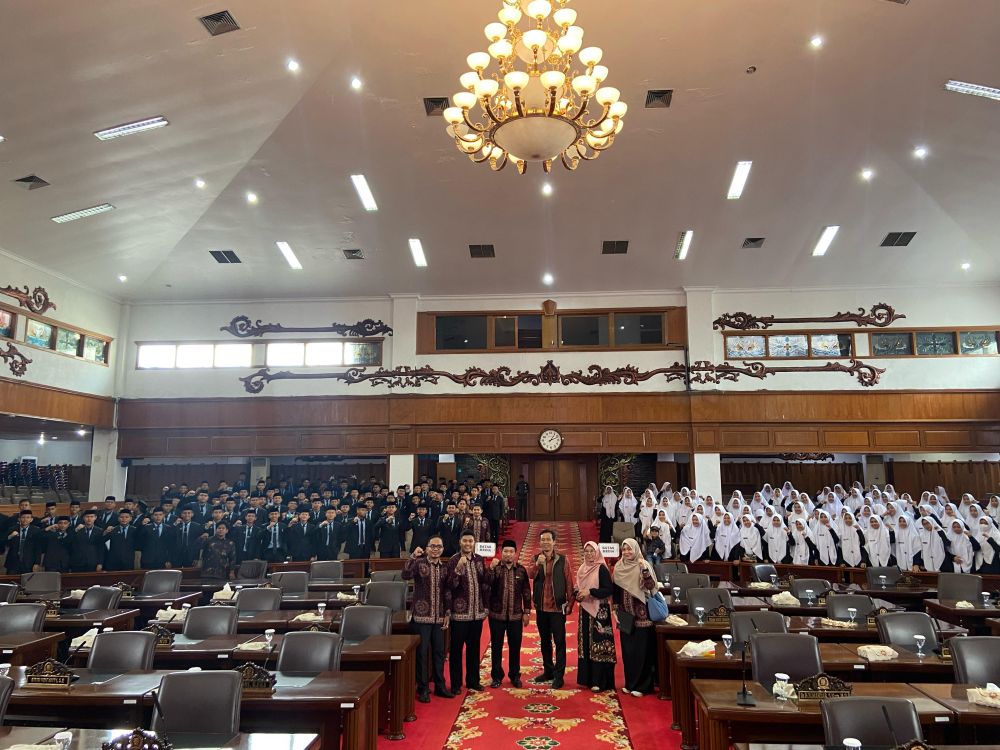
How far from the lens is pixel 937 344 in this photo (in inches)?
655

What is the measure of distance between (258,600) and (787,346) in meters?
14.1

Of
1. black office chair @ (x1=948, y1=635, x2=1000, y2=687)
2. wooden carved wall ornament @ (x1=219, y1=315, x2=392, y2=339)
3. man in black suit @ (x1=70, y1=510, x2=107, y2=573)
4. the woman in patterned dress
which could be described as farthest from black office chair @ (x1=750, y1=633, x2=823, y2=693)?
wooden carved wall ornament @ (x1=219, y1=315, x2=392, y2=339)

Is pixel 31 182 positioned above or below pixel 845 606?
above

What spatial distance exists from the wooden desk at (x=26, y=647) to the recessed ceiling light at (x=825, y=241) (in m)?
14.9

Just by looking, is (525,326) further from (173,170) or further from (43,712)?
(43,712)

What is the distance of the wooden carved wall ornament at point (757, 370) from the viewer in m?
16.7

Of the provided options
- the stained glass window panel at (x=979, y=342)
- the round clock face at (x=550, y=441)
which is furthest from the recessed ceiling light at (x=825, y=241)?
the round clock face at (x=550, y=441)

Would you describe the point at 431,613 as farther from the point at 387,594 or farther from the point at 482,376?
the point at 482,376

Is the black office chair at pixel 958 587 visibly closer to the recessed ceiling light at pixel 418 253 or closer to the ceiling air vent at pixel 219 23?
the ceiling air vent at pixel 219 23

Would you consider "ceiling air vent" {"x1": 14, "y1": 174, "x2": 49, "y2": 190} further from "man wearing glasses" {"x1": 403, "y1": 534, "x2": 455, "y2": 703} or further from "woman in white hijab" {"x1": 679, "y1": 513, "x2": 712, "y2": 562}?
"woman in white hijab" {"x1": 679, "y1": 513, "x2": 712, "y2": 562}

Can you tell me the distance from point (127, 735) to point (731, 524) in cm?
1139

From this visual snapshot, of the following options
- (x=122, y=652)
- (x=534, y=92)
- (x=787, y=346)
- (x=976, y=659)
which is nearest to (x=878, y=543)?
(x=787, y=346)

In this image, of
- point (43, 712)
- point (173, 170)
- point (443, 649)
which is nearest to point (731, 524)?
point (443, 649)

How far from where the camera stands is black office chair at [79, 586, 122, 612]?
298 inches
